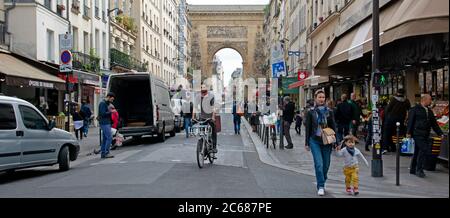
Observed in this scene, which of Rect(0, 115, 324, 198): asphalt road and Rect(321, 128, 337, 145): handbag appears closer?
Rect(321, 128, 337, 145): handbag

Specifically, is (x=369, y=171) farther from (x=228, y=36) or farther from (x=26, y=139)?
(x=228, y=36)

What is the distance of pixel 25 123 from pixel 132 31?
124 ft

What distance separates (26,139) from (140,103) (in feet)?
36.4

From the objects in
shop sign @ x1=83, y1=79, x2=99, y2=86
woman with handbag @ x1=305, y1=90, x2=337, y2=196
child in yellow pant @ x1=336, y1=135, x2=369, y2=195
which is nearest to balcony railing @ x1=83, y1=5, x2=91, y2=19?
shop sign @ x1=83, y1=79, x2=99, y2=86

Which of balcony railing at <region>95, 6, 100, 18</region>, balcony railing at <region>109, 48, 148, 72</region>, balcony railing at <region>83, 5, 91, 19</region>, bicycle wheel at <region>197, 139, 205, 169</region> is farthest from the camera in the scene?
balcony railing at <region>109, 48, 148, 72</region>

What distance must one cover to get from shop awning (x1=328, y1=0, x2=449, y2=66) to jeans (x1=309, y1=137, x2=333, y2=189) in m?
2.43

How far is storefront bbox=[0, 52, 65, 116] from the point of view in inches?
758

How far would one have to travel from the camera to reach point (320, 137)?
8.62 meters

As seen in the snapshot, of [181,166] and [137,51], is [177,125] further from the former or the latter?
[137,51]

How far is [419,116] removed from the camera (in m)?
10.8

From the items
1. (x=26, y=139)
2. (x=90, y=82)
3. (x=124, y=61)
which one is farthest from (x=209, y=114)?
(x=124, y=61)

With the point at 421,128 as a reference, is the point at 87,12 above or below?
above

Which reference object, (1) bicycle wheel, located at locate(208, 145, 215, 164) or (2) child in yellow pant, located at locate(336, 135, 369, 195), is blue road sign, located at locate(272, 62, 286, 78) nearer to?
(1) bicycle wheel, located at locate(208, 145, 215, 164)

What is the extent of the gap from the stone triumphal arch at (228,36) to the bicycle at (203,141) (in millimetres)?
87743
